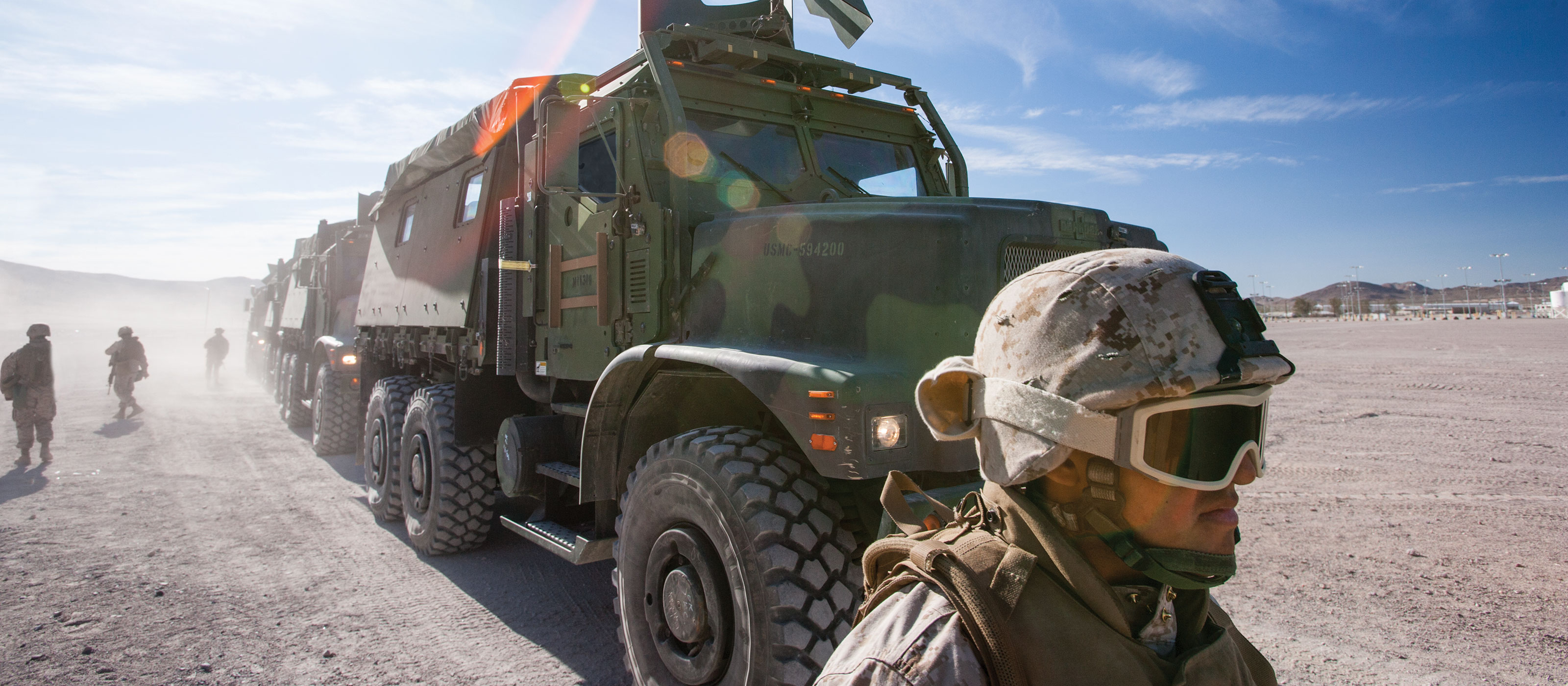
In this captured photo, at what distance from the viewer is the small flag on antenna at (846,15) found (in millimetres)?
5031

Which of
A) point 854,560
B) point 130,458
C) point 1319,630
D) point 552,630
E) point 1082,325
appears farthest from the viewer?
point 130,458

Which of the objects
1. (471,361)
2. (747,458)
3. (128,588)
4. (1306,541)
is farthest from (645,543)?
(1306,541)

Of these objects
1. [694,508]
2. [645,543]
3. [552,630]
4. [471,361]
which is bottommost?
[552,630]

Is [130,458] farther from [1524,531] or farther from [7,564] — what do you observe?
[1524,531]

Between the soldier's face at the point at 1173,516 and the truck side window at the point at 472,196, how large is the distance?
5.00 metres

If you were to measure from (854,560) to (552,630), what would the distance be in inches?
90.3

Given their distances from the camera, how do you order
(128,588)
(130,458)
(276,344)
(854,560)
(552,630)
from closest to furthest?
(854,560) < (552,630) < (128,588) < (130,458) < (276,344)

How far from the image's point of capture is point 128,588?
493 centimetres

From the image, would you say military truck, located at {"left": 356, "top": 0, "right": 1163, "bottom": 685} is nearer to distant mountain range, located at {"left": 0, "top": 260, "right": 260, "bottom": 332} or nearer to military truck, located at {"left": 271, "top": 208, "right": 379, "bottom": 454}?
military truck, located at {"left": 271, "top": 208, "right": 379, "bottom": 454}

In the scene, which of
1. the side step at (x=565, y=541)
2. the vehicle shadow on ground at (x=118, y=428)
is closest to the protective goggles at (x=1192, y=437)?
the side step at (x=565, y=541)

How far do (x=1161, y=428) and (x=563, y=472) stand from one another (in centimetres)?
340

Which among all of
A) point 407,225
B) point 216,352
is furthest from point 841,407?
point 216,352

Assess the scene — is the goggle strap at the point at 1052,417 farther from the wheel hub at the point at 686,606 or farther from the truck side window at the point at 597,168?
the truck side window at the point at 597,168

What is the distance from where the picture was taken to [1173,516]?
133cm
